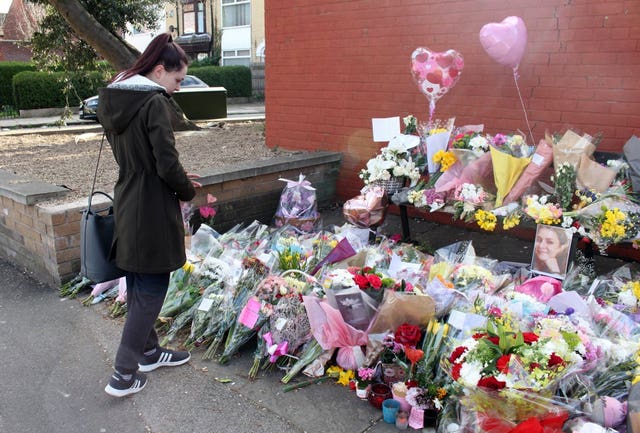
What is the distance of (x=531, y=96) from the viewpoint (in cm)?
499

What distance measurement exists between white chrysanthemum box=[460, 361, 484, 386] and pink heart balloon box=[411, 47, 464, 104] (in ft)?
10.7

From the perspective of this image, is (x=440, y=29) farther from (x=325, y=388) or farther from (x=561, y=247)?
(x=325, y=388)

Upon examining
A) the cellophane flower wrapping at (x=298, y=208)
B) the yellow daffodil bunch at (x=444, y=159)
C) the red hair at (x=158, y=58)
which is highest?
the red hair at (x=158, y=58)

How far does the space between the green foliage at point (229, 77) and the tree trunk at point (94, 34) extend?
1492 cm

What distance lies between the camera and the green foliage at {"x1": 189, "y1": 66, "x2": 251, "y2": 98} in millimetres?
24422

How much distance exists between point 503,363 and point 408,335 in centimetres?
66

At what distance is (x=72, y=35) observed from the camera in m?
10.8

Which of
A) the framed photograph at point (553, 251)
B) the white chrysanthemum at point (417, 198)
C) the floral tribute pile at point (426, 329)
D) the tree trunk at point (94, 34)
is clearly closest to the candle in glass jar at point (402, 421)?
the floral tribute pile at point (426, 329)

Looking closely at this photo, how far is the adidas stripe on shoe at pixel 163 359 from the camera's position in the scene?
10.6 feet

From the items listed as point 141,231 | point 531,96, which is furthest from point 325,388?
point 531,96

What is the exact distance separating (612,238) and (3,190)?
4.93 meters

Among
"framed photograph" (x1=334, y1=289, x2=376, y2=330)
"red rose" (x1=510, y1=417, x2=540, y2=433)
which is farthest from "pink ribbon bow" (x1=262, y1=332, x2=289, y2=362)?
"red rose" (x1=510, y1=417, x2=540, y2=433)

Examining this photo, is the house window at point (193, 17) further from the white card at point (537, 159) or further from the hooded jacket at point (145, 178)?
the hooded jacket at point (145, 178)

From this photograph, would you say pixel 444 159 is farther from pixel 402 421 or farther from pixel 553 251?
pixel 402 421
